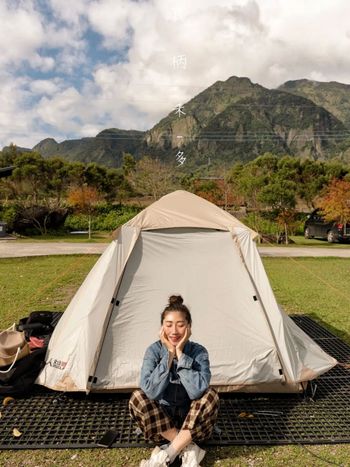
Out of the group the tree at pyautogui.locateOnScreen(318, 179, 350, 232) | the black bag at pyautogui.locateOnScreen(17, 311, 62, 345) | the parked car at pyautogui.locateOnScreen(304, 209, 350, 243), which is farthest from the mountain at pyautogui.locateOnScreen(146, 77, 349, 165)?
the black bag at pyautogui.locateOnScreen(17, 311, 62, 345)

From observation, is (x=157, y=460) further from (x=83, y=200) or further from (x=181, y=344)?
(x=83, y=200)

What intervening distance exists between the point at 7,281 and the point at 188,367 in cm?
825

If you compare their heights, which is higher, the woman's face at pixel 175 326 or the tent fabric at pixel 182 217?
the tent fabric at pixel 182 217

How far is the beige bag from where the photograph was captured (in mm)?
3889

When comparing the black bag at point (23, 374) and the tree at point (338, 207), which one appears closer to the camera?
the black bag at point (23, 374)

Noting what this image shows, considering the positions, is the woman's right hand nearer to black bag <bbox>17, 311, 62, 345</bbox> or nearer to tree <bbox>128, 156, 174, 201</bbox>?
black bag <bbox>17, 311, 62, 345</bbox>

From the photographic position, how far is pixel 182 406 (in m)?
3.07

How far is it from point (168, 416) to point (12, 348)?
1851 millimetres

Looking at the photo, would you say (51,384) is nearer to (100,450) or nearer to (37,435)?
(37,435)

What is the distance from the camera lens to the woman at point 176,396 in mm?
2883

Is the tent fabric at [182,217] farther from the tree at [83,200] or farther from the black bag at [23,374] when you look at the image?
the tree at [83,200]

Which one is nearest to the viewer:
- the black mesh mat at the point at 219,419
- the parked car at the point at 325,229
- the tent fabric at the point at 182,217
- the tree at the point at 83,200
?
the black mesh mat at the point at 219,419

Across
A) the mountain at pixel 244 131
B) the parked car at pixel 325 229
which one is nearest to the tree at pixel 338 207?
the parked car at pixel 325 229

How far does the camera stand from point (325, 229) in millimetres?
22703
